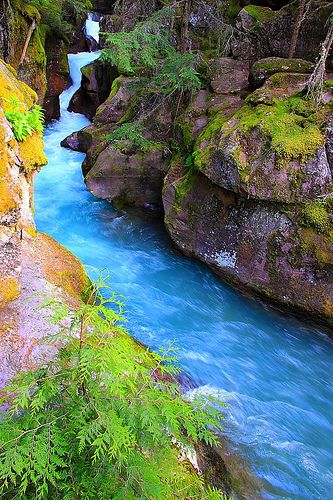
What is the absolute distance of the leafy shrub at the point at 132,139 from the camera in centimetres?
1047

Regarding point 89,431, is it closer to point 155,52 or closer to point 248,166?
point 248,166

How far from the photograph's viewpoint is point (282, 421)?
5828 millimetres

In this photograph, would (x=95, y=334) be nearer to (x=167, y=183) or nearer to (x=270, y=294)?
(x=270, y=294)

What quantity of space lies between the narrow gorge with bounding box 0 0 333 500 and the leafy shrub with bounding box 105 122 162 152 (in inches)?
2.3

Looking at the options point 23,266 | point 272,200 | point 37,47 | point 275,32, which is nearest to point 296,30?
point 275,32

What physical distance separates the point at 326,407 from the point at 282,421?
978mm

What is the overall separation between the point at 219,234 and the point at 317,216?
2.16 meters

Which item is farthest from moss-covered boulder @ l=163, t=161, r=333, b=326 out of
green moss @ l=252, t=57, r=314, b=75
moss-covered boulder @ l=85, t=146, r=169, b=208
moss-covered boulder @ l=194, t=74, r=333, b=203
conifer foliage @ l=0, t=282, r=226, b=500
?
conifer foliage @ l=0, t=282, r=226, b=500

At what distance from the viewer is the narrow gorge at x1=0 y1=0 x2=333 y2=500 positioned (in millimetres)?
5055

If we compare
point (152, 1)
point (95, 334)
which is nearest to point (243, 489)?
point (95, 334)

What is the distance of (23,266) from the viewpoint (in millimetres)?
5422

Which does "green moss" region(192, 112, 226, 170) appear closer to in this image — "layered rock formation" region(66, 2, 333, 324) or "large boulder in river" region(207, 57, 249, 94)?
"layered rock formation" region(66, 2, 333, 324)

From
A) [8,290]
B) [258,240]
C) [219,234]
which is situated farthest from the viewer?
[219,234]

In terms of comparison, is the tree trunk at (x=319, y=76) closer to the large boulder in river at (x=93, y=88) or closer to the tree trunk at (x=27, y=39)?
the large boulder in river at (x=93, y=88)
